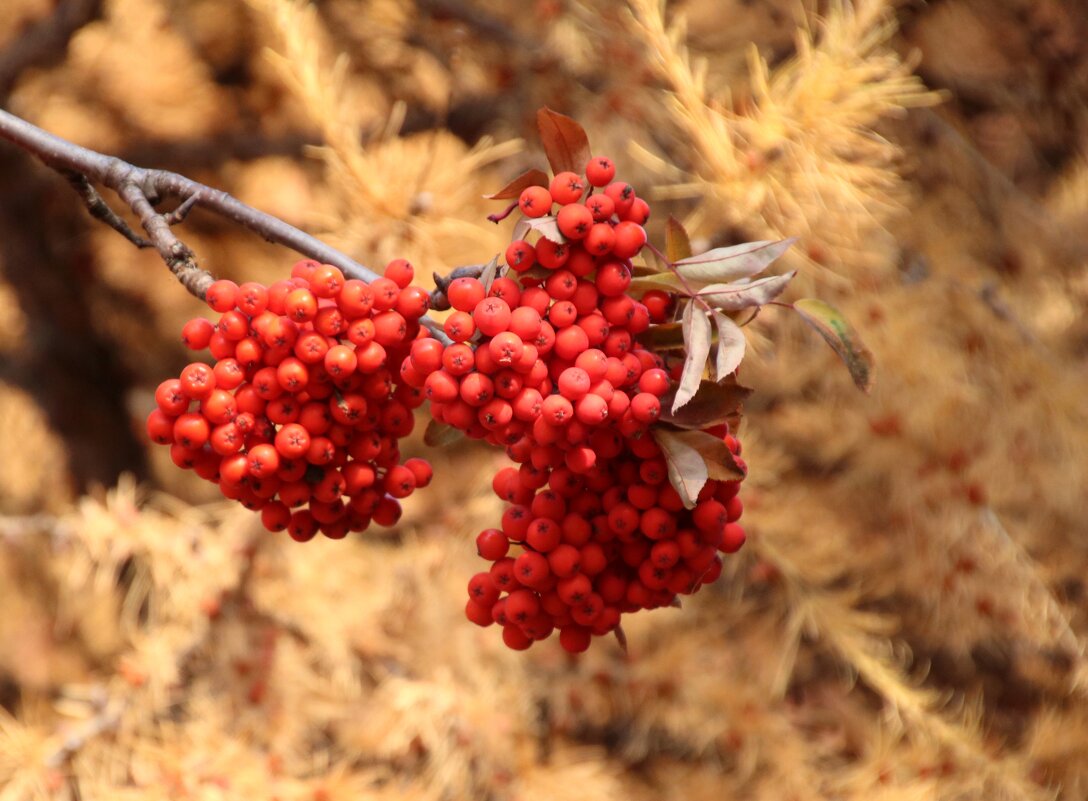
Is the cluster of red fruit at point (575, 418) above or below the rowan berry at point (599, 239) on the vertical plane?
below

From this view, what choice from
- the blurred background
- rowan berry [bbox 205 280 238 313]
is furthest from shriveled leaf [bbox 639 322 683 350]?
the blurred background

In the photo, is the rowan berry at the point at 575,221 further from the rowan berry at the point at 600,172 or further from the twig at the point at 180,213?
the twig at the point at 180,213

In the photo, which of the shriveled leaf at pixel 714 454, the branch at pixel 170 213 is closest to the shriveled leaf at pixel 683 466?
the shriveled leaf at pixel 714 454

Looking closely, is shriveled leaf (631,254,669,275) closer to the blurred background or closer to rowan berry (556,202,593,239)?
rowan berry (556,202,593,239)

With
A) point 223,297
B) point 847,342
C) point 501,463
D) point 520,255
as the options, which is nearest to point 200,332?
point 223,297

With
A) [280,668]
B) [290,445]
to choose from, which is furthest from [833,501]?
[290,445]
